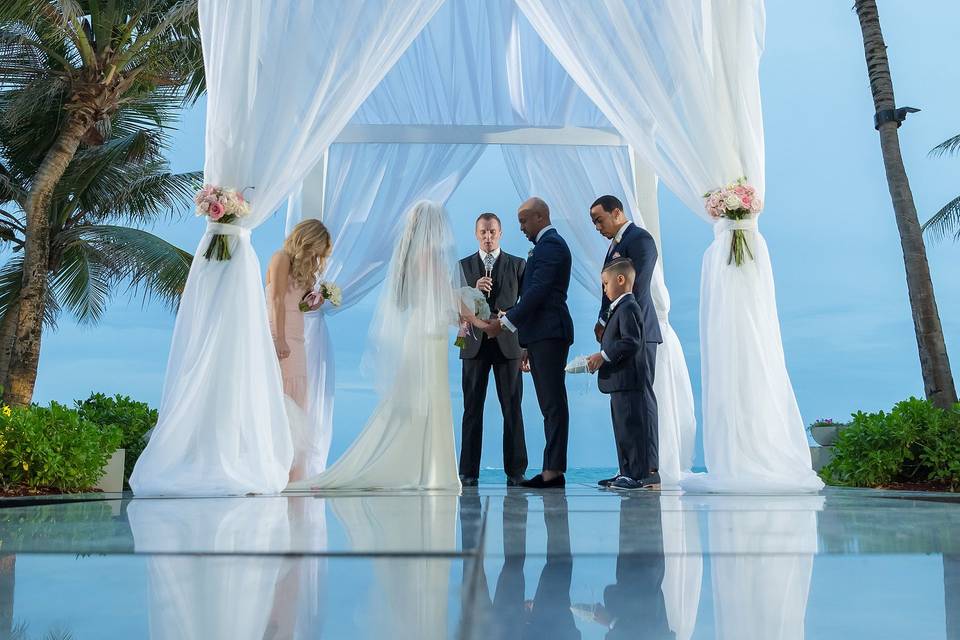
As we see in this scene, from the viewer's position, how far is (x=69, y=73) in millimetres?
12781

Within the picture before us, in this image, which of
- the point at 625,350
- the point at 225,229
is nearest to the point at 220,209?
the point at 225,229

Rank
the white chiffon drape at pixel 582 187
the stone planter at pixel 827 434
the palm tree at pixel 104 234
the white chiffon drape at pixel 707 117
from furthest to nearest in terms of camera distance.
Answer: the palm tree at pixel 104 234, the stone planter at pixel 827 434, the white chiffon drape at pixel 582 187, the white chiffon drape at pixel 707 117

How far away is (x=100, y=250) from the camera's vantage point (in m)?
15.1

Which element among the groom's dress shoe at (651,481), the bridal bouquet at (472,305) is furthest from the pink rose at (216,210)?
the groom's dress shoe at (651,481)

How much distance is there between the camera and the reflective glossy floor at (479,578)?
1281 mm

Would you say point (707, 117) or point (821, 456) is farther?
point (821, 456)

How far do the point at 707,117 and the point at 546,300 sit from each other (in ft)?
5.08

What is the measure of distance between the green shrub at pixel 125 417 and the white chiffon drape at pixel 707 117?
621 centimetres

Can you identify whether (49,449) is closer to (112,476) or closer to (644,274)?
(112,476)

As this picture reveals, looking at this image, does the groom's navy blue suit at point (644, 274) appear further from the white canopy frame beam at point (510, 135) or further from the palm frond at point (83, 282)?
the palm frond at point (83, 282)

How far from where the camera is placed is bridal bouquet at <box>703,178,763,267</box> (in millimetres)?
5340

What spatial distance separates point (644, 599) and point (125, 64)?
43.3ft

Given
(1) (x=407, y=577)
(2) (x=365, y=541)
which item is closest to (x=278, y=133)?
(2) (x=365, y=541)

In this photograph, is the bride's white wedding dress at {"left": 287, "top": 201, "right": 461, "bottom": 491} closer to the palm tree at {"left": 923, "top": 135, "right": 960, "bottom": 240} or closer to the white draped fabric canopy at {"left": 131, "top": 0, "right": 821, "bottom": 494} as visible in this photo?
the white draped fabric canopy at {"left": 131, "top": 0, "right": 821, "bottom": 494}
